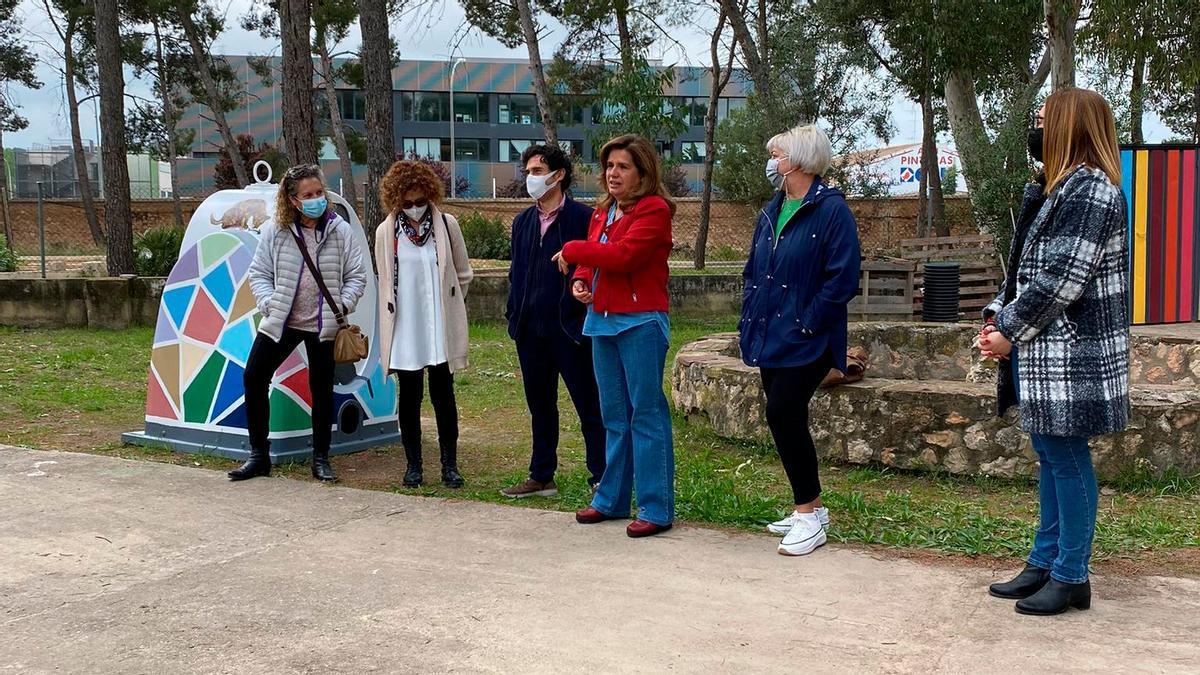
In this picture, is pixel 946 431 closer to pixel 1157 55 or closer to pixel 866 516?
pixel 866 516

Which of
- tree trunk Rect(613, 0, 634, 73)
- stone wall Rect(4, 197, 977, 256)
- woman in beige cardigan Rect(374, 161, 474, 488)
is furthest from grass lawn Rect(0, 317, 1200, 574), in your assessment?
stone wall Rect(4, 197, 977, 256)

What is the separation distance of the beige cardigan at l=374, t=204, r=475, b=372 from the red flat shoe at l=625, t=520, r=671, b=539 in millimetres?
1492

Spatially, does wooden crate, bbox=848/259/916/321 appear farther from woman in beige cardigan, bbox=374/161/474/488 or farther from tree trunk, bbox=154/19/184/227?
tree trunk, bbox=154/19/184/227

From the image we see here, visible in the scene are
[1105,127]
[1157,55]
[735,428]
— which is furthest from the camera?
[1157,55]

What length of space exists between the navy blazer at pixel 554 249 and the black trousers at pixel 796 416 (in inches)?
41.8

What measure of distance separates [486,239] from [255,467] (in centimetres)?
2260

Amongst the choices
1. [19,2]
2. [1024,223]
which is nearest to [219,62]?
[19,2]

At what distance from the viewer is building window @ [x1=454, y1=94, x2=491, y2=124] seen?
58.2 meters

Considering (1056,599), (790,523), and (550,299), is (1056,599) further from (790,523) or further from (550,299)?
(550,299)

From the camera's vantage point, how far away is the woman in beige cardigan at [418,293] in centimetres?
607

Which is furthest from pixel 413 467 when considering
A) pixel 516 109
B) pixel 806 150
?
pixel 516 109

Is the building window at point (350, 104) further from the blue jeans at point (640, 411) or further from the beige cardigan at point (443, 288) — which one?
the blue jeans at point (640, 411)

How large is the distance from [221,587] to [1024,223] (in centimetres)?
323

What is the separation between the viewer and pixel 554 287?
5.64m
